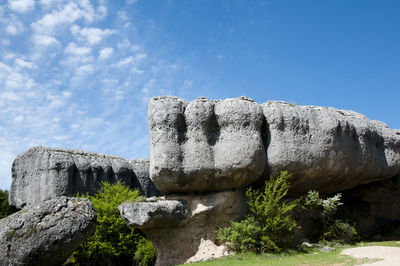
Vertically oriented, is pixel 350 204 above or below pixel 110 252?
above

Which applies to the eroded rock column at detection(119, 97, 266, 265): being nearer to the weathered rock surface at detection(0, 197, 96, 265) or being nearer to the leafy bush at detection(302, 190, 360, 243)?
the leafy bush at detection(302, 190, 360, 243)

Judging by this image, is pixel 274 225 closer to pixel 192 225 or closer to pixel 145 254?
pixel 192 225

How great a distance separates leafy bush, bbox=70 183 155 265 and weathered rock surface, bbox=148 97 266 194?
366cm

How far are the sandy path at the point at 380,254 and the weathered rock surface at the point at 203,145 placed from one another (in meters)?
4.30

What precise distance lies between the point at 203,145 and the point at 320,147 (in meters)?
5.02

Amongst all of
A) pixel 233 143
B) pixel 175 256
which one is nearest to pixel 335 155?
pixel 233 143

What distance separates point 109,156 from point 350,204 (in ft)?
49.7

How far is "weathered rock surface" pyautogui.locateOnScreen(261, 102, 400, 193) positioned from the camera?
587 inches

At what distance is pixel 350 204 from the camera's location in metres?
20.7

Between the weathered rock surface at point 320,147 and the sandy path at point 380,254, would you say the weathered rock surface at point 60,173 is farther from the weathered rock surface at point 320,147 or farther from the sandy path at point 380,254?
the sandy path at point 380,254

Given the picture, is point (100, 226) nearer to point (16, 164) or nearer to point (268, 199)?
point (268, 199)

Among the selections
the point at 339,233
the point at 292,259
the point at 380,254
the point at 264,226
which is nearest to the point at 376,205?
the point at 339,233

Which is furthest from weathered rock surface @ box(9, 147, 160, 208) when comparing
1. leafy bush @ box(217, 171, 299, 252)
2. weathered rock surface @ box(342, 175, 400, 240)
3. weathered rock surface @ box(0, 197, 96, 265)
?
weathered rock surface @ box(342, 175, 400, 240)

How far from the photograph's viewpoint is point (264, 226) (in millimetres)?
13969
